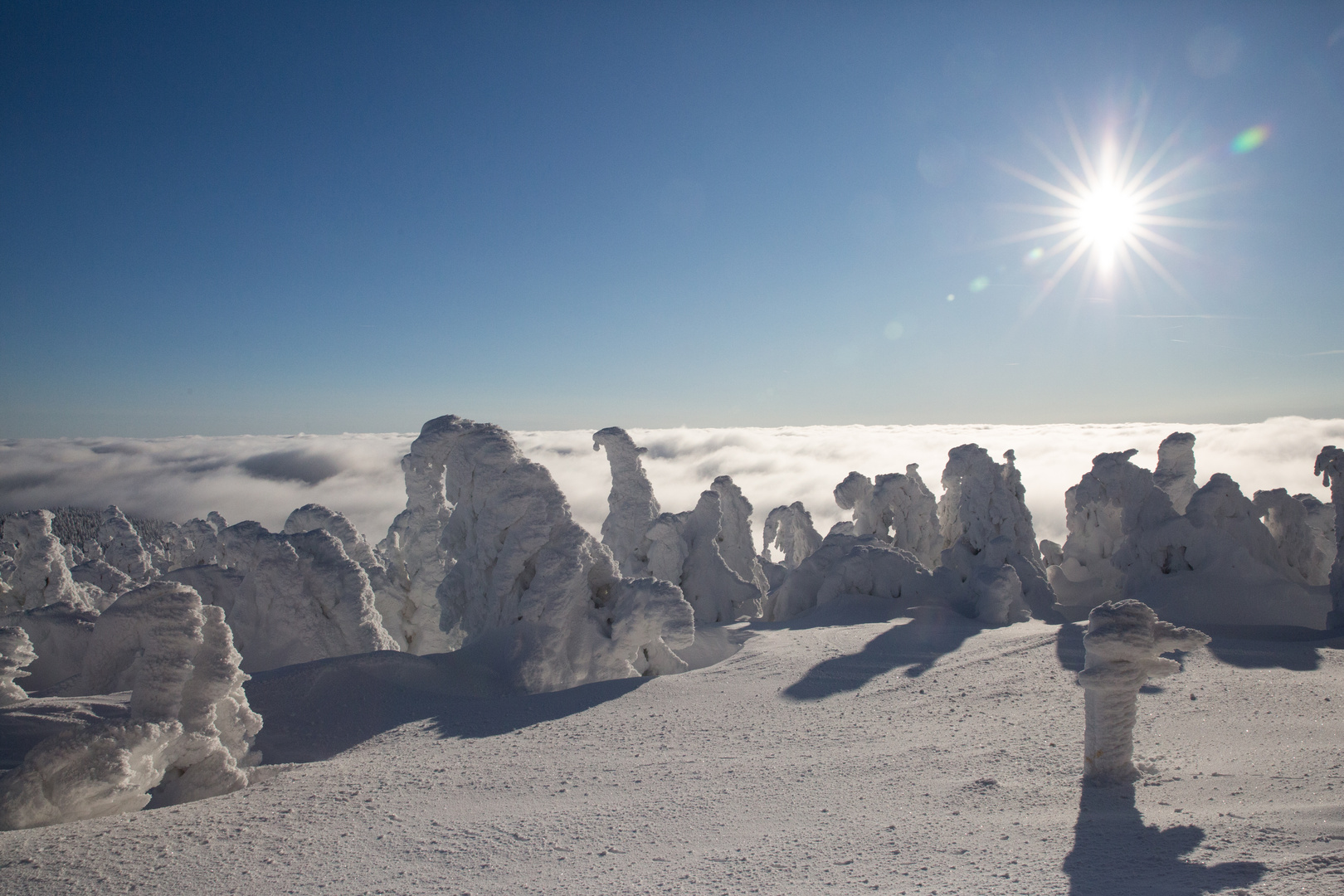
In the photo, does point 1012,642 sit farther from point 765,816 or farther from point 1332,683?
point 765,816

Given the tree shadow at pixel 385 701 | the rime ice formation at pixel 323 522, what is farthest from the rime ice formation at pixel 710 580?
the tree shadow at pixel 385 701

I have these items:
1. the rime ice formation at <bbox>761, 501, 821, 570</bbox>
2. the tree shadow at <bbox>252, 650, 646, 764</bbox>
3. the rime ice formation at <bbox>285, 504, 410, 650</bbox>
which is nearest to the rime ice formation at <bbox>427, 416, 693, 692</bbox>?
the tree shadow at <bbox>252, 650, 646, 764</bbox>

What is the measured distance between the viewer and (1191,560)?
22141mm

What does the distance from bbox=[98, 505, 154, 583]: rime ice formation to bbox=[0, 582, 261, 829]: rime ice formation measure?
35.2 m

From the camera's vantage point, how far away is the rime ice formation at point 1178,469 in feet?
98.5

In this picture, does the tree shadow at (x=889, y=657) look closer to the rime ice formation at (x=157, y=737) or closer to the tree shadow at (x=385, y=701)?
the tree shadow at (x=385, y=701)

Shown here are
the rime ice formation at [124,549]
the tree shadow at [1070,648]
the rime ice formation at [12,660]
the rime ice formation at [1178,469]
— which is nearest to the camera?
the rime ice formation at [12,660]

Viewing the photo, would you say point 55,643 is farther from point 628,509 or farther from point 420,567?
point 628,509

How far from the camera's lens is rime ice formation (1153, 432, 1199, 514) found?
30016 mm

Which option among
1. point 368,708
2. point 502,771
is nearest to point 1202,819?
point 502,771

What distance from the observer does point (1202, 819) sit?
543 centimetres

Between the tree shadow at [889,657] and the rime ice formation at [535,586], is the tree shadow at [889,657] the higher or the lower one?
the lower one

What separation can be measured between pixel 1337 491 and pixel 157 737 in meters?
26.1

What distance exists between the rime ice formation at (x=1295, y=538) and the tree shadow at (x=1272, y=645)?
31.3 feet
